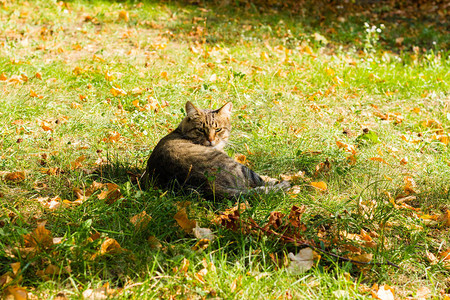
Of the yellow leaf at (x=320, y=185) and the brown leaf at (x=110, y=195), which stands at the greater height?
the yellow leaf at (x=320, y=185)

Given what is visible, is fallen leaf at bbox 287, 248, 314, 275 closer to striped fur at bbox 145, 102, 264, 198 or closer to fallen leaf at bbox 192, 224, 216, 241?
fallen leaf at bbox 192, 224, 216, 241

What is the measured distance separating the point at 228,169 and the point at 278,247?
0.85 metres

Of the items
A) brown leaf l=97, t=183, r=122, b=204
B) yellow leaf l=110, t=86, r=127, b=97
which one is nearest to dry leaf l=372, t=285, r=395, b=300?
brown leaf l=97, t=183, r=122, b=204

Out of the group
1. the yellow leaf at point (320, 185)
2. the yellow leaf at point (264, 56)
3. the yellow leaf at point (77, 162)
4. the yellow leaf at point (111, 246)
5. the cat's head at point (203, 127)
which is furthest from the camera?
the yellow leaf at point (264, 56)

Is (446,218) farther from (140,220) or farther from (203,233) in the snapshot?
(140,220)

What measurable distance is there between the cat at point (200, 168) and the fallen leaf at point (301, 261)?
0.72m

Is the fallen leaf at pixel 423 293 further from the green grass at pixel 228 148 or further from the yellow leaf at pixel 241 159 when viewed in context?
the yellow leaf at pixel 241 159

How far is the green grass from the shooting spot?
7.29 ft

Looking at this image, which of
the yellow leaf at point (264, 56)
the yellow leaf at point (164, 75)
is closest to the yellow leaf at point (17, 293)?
the yellow leaf at point (164, 75)

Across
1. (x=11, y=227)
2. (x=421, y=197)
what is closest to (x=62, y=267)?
(x=11, y=227)

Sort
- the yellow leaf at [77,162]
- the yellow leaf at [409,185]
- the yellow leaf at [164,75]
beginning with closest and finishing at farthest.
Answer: the yellow leaf at [409,185] → the yellow leaf at [77,162] → the yellow leaf at [164,75]

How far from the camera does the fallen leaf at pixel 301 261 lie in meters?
2.26

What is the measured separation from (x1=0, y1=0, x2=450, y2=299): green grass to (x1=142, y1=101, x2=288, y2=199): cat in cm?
11

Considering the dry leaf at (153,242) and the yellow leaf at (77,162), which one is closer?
the dry leaf at (153,242)
